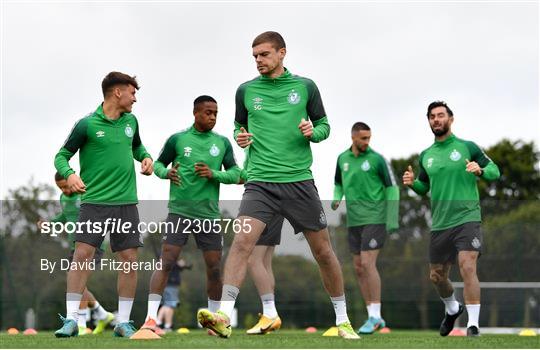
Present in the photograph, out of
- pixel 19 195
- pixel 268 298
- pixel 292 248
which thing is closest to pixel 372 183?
pixel 268 298

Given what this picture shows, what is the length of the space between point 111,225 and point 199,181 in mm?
1830

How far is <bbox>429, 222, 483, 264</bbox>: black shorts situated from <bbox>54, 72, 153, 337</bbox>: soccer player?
12.4 feet

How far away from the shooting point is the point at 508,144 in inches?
2280

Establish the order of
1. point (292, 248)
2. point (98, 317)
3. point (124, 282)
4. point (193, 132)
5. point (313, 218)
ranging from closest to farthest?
point (313, 218)
point (124, 282)
point (193, 132)
point (98, 317)
point (292, 248)

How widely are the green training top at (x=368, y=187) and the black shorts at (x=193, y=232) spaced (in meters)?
2.74

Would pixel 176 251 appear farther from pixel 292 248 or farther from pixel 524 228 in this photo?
pixel 524 228

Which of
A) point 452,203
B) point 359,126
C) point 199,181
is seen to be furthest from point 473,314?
point 199,181

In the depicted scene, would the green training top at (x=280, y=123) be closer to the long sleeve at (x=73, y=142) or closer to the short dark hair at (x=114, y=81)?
the short dark hair at (x=114, y=81)

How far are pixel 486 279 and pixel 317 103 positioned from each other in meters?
12.6

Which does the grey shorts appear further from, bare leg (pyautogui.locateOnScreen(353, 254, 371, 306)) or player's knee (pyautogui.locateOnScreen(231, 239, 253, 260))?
player's knee (pyautogui.locateOnScreen(231, 239, 253, 260))

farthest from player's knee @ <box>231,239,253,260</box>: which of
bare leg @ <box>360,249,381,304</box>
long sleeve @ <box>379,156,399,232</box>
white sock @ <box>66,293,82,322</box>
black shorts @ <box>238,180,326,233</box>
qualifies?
long sleeve @ <box>379,156,399,232</box>

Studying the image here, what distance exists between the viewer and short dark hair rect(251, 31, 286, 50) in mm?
8891

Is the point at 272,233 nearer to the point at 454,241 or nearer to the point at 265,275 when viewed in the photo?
the point at 265,275

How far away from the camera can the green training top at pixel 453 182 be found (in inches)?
459
